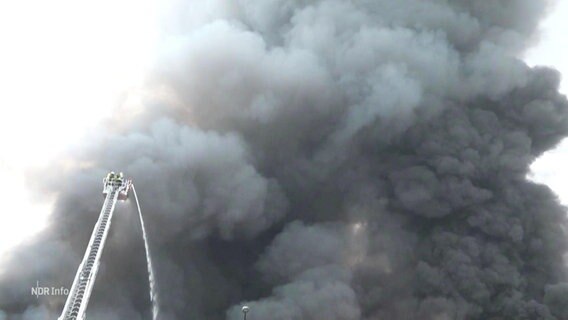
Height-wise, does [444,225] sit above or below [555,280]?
above

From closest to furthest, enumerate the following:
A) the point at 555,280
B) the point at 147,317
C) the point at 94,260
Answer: the point at 94,260 → the point at 147,317 → the point at 555,280

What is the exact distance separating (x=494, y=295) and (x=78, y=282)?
89.9ft

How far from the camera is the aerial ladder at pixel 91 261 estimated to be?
2338 centimetres

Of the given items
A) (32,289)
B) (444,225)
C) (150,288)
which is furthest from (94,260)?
(444,225)

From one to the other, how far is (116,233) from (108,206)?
967 centimetres

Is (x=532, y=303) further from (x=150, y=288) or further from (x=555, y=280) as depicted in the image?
(x=150, y=288)

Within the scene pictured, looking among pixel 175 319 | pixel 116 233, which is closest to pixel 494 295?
pixel 175 319

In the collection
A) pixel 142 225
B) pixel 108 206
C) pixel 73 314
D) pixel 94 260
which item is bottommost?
pixel 73 314

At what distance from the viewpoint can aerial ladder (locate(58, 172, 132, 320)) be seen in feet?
76.7

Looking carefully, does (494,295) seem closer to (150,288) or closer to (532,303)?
(532,303)

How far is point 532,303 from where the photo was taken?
38.2 m

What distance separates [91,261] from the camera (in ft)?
83.0

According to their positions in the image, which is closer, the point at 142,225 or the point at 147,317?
the point at 142,225

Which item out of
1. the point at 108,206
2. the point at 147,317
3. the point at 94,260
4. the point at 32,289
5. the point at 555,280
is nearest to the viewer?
the point at 94,260
